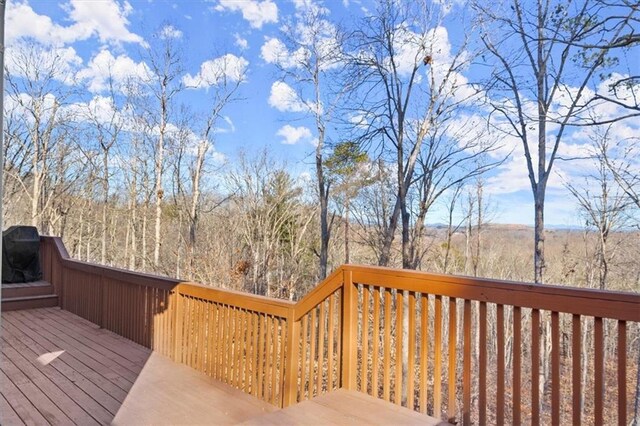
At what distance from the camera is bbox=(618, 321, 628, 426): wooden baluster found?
1.57 metres

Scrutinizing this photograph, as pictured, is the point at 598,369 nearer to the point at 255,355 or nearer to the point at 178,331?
the point at 255,355

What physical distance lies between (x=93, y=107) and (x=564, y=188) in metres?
16.9

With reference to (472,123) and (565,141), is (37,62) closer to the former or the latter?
(472,123)

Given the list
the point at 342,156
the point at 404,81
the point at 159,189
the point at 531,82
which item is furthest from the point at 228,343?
the point at 159,189

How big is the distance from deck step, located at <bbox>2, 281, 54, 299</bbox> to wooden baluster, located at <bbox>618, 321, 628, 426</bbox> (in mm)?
7222

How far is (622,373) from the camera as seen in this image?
5.30 feet

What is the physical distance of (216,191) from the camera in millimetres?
17172

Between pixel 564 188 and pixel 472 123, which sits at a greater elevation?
pixel 472 123

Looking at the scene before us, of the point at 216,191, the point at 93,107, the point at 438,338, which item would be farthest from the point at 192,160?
the point at 438,338

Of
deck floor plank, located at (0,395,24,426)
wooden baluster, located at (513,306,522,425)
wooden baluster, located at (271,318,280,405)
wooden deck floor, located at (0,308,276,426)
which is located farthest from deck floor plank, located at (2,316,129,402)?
wooden baluster, located at (513,306,522,425)

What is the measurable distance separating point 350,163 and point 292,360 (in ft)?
34.9

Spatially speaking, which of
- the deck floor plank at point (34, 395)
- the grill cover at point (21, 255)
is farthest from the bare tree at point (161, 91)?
the deck floor plank at point (34, 395)

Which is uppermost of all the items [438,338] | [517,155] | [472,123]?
[472,123]

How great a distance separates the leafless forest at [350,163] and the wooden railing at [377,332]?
4219 millimetres
